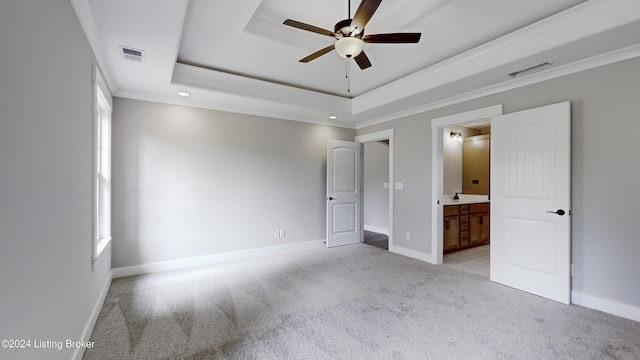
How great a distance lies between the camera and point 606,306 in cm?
267

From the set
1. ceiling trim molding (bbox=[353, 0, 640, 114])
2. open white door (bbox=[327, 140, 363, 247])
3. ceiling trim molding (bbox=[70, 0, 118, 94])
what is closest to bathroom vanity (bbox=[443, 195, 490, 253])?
open white door (bbox=[327, 140, 363, 247])

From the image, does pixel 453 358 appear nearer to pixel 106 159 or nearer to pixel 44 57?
pixel 44 57

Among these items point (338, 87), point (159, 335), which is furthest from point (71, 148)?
point (338, 87)

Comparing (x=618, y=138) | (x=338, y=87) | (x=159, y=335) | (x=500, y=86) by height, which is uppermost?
(x=338, y=87)

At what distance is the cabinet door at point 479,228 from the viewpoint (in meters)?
5.14

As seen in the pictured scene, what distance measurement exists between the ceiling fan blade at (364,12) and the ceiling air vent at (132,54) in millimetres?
1989

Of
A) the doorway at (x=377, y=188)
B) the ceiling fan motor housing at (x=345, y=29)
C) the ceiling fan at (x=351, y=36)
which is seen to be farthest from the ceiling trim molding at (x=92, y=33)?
the doorway at (x=377, y=188)

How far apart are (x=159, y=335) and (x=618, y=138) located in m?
4.41

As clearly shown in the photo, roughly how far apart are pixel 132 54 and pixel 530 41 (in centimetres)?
373

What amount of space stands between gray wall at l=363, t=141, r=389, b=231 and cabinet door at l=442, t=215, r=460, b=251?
1986 millimetres

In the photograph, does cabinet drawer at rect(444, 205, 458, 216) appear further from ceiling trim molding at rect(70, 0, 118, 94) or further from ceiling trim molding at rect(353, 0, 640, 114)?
ceiling trim molding at rect(70, 0, 118, 94)

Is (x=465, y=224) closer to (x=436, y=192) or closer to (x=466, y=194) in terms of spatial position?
(x=436, y=192)

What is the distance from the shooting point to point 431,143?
14.0 feet

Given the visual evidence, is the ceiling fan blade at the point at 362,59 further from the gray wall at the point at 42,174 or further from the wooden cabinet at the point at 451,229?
the wooden cabinet at the point at 451,229
